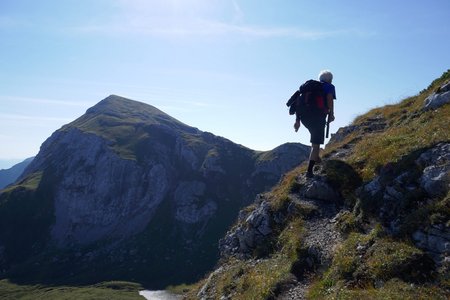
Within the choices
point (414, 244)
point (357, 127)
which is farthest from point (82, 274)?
point (414, 244)

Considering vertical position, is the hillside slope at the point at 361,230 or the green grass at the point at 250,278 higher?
the hillside slope at the point at 361,230

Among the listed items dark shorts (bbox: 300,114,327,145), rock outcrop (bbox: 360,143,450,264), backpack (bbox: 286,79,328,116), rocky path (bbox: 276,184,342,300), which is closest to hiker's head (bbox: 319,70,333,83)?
backpack (bbox: 286,79,328,116)

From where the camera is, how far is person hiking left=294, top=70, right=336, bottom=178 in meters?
19.6

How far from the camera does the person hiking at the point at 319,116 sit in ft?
64.4

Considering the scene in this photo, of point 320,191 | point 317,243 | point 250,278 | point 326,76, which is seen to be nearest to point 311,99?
point 326,76

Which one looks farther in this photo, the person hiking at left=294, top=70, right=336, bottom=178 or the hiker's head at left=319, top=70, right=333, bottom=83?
the hiker's head at left=319, top=70, right=333, bottom=83

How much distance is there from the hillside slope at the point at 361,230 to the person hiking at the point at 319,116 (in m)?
1.15

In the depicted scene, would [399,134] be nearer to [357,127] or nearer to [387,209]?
[387,209]

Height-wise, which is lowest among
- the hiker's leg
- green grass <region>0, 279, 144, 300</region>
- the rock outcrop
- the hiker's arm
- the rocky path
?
green grass <region>0, 279, 144, 300</region>

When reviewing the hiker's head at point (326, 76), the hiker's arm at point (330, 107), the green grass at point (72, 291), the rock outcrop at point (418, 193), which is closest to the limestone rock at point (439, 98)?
the hiker's arm at point (330, 107)

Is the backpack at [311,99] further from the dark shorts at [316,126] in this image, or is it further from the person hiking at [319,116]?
the dark shorts at [316,126]

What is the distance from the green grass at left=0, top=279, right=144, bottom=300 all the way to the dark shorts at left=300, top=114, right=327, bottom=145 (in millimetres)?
141822

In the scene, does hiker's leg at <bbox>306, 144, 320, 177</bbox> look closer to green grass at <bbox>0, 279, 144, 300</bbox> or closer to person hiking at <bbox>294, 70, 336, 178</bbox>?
person hiking at <bbox>294, 70, 336, 178</bbox>

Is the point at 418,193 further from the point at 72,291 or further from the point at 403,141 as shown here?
the point at 72,291
